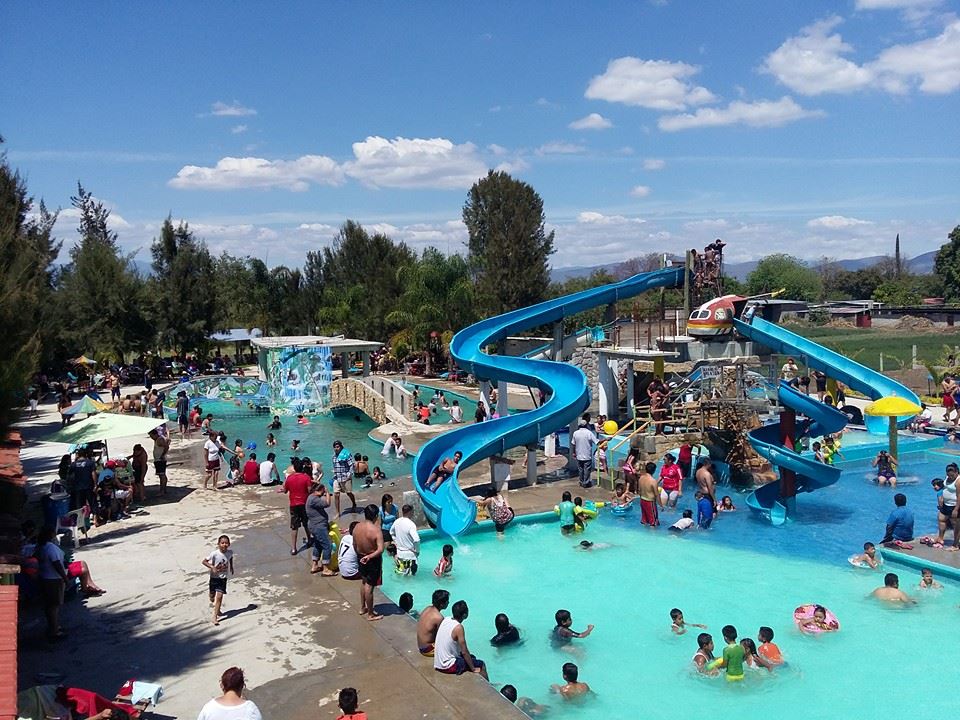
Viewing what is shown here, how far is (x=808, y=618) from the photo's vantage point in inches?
382

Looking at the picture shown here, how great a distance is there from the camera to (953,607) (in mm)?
10148

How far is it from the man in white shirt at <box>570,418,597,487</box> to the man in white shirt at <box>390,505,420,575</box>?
5.68 metres

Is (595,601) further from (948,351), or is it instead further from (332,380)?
(948,351)

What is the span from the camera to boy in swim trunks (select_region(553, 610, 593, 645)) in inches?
369

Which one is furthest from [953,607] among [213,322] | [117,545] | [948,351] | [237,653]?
[213,322]

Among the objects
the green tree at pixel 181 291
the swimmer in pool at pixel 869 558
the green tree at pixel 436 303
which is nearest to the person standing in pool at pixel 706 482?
the swimmer in pool at pixel 869 558

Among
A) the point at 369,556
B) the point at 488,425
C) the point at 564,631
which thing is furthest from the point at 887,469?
the point at 369,556

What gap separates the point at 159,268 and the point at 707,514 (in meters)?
34.1

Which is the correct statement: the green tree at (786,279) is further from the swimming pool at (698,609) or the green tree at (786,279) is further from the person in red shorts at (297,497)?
the person in red shorts at (297,497)

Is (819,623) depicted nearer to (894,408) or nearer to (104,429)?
(894,408)

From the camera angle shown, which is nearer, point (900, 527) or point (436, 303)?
point (900, 527)

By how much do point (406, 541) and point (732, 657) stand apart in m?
4.47

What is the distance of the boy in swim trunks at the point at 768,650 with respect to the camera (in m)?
8.66

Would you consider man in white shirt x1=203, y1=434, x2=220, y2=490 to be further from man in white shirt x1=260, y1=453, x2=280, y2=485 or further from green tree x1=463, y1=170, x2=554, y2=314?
green tree x1=463, y1=170, x2=554, y2=314
